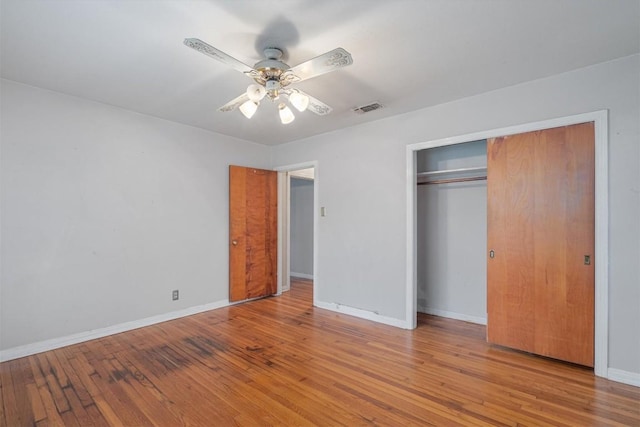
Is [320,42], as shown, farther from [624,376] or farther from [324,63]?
[624,376]

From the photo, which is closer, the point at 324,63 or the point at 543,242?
the point at 324,63

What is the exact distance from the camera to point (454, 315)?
152 inches

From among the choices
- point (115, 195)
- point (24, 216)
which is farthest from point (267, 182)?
point (24, 216)

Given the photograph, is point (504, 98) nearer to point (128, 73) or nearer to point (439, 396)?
point (439, 396)

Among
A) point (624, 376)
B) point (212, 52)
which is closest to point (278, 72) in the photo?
point (212, 52)

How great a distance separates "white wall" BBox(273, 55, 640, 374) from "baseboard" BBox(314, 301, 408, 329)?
0.19ft

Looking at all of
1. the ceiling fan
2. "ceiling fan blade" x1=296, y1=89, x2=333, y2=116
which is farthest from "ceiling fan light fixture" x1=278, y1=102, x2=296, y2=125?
"ceiling fan blade" x1=296, y1=89, x2=333, y2=116

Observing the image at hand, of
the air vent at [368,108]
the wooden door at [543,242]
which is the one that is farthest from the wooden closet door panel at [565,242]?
the air vent at [368,108]

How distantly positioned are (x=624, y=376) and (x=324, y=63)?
3268mm

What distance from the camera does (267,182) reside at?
195 inches

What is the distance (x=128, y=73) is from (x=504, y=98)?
348cm

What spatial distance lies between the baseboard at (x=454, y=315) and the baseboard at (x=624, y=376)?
131cm

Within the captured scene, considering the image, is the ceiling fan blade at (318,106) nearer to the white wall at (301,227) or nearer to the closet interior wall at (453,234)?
the closet interior wall at (453,234)

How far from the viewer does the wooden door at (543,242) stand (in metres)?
2.52
